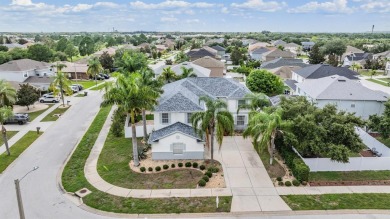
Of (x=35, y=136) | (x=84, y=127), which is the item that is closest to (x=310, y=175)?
(x=84, y=127)

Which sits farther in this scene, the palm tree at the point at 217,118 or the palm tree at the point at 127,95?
the palm tree at the point at 217,118

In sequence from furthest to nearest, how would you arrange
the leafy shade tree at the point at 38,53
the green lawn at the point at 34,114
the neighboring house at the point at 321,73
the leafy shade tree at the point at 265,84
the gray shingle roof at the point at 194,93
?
1. the leafy shade tree at the point at 38,53
2. the neighboring house at the point at 321,73
3. the leafy shade tree at the point at 265,84
4. the green lawn at the point at 34,114
5. the gray shingle roof at the point at 194,93

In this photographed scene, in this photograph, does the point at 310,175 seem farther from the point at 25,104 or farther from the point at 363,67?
the point at 363,67

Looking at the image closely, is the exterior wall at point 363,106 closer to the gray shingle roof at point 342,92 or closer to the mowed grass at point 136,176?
the gray shingle roof at point 342,92

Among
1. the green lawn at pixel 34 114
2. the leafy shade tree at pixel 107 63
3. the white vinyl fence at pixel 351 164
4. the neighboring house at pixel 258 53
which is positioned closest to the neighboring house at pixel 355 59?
the neighboring house at pixel 258 53

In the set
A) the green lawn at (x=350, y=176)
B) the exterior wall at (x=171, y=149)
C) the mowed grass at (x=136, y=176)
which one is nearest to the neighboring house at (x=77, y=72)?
the mowed grass at (x=136, y=176)

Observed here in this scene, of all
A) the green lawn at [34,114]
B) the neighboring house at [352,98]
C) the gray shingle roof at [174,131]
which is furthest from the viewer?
the green lawn at [34,114]

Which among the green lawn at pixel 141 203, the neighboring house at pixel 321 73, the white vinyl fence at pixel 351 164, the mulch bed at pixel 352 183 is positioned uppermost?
the neighboring house at pixel 321 73

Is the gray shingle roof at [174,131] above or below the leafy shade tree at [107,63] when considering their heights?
below
